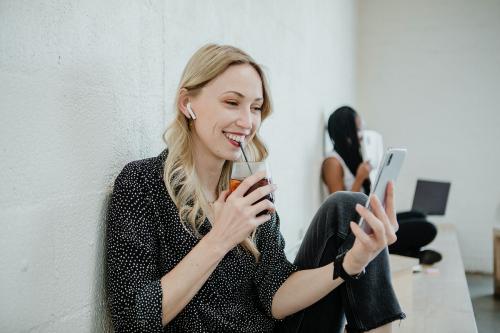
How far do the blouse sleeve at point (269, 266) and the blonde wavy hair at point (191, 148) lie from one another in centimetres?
6

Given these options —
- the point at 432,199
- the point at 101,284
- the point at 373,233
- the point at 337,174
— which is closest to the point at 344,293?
the point at 373,233

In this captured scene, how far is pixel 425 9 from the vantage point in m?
4.86

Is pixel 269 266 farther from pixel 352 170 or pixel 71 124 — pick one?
pixel 352 170

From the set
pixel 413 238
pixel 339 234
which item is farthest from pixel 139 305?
pixel 413 238

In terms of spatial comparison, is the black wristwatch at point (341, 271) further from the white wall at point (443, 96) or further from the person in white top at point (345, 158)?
the white wall at point (443, 96)

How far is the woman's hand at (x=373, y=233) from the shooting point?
3.84ft

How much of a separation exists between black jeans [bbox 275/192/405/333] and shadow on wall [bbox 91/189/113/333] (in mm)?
500


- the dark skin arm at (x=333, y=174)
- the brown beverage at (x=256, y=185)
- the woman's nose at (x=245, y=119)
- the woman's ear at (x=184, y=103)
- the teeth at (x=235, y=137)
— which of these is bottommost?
the dark skin arm at (x=333, y=174)

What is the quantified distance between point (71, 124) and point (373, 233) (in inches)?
29.5

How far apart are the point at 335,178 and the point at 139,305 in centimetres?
250

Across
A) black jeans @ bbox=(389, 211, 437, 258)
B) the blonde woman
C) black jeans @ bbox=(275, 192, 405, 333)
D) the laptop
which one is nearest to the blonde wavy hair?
the blonde woman

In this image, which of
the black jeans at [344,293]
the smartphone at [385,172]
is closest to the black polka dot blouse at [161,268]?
the black jeans at [344,293]

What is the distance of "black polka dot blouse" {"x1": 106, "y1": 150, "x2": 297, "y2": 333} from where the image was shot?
1.12 m

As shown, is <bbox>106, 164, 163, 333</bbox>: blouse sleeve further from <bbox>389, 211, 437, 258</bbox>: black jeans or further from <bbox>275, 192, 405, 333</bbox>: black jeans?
<bbox>389, 211, 437, 258</bbox>: black jeans
